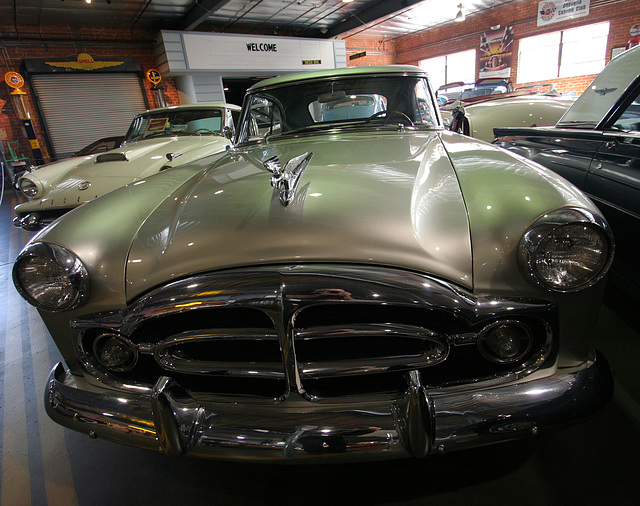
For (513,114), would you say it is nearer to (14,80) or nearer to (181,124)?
(181,124)

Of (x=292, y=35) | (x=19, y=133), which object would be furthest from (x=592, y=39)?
(x=19, y=133)

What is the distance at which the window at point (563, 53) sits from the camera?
460 inches

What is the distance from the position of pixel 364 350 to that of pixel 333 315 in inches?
5.8

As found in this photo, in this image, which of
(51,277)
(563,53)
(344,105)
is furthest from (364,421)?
(563,53)

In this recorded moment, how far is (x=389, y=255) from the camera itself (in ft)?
3.43

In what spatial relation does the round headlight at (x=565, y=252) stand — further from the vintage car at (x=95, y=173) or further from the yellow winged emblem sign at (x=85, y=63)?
the yellow winged emblem sign at (x=85, y=63)

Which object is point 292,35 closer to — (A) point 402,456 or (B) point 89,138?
(B) point 89,138

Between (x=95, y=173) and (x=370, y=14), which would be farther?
(x=370, y=14)

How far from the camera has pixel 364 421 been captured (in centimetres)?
102

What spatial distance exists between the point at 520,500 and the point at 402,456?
1.95 feet

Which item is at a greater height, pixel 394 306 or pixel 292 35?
pixel 292 35

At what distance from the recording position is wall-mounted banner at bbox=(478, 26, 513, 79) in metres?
13.5

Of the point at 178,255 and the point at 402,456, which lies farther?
the point at 178,255

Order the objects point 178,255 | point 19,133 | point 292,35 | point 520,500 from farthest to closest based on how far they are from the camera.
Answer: point 292,35 → point 19,133 → point 520,500 → point 178,255
